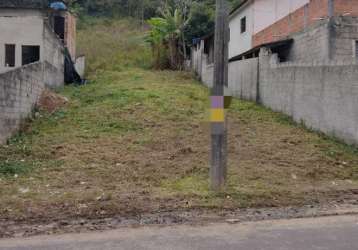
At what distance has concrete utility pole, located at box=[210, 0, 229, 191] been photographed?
651cm

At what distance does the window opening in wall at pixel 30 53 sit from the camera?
16.6 m

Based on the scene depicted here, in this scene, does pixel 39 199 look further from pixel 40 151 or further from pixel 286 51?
pixel 286 51

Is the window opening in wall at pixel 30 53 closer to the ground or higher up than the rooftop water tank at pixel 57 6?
closer to the ground

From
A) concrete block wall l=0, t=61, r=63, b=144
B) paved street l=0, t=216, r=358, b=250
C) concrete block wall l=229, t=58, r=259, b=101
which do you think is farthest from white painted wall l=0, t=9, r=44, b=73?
paved street l=0, t=216, r=358, b=250

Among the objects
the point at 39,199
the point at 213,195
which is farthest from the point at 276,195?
the point at 39,199

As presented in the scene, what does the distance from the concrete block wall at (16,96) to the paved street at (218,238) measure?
19.4 ft

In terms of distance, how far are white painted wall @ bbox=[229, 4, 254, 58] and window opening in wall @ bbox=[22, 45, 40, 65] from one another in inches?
399

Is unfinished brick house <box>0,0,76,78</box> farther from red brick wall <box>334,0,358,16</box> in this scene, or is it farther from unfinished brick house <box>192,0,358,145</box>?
red brick wall <box>334,0,358,16</box>

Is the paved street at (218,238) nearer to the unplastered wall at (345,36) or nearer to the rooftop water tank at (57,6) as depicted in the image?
the unplastered wall at (345,36)

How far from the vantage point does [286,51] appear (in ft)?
51.8

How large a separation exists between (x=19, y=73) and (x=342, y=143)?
8071 millimetres

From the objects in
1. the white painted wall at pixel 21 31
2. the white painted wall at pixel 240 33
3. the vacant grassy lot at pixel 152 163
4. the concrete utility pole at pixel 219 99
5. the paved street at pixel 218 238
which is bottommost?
the paved street at pixel 218 238

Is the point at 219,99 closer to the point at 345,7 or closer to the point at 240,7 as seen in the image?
the point at 345,7

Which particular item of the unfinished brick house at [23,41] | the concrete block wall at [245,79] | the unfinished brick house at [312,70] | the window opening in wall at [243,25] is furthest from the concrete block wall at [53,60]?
the window opening in wall at [243,25]
